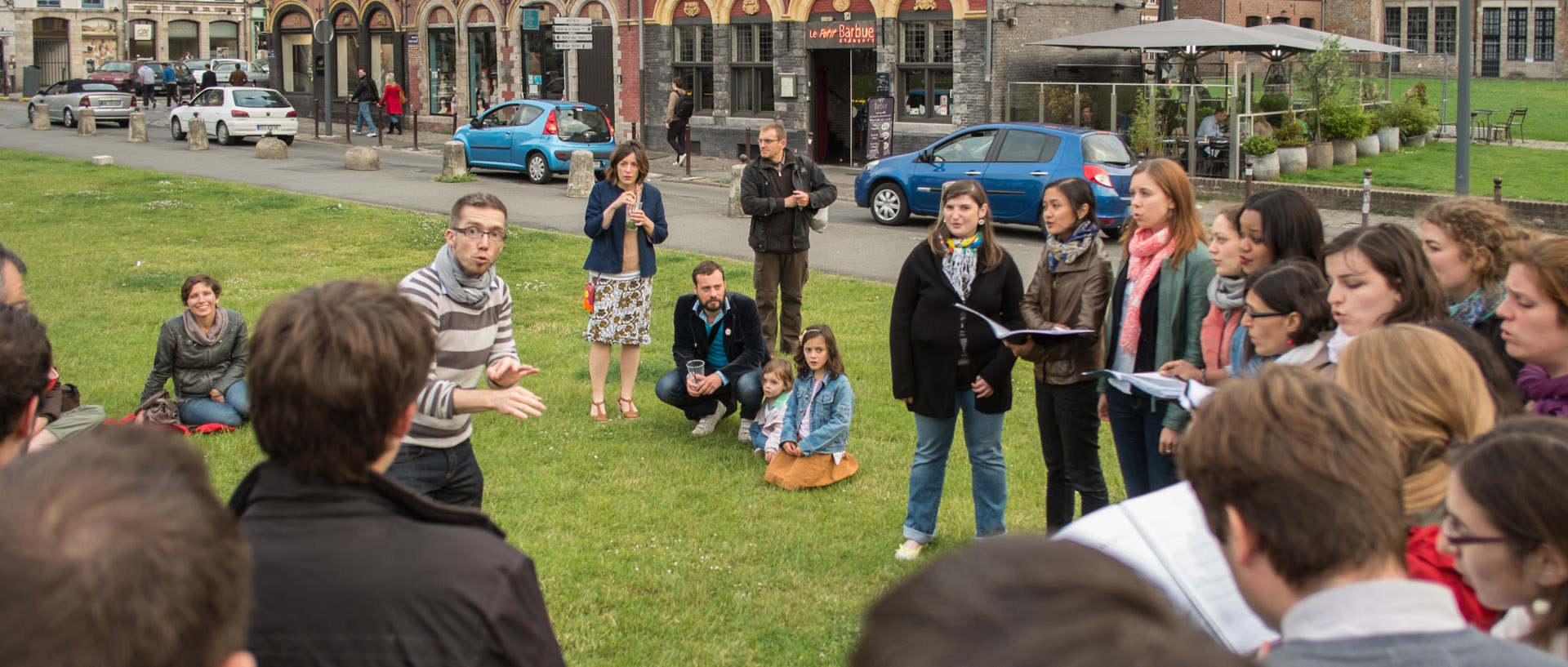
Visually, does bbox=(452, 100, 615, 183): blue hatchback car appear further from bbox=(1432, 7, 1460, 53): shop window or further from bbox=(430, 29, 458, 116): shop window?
bbox=(1432, 7, 1460, 53): shop window

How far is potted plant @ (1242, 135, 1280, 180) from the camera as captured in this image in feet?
72.6

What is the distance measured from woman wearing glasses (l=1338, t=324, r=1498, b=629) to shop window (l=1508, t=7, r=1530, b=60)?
216 feet

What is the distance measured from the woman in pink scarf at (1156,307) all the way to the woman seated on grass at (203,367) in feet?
18.3

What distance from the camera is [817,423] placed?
717cm

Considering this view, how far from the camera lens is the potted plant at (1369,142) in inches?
996

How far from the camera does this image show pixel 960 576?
131 cm

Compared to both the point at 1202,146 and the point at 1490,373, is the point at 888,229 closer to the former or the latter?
the point at 1202,146

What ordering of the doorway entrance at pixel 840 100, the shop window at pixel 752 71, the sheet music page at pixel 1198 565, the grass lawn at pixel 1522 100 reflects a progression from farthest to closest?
the grass lawn at pixel 1522 100, the shop window at pixel 752 71, the doorway entrance at pixel 840 100, the sheet music page at pixel 1198 565

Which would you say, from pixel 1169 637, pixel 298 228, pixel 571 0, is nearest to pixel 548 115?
pixel 298 228

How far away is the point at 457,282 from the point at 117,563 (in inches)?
136

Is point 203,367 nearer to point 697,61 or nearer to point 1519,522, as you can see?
point 1519,522

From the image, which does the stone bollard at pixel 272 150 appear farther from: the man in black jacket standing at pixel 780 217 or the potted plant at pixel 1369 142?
the potted plant at pixel 1369 142

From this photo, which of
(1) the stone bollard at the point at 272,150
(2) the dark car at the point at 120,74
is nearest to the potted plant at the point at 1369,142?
(1) the stone bollard at the point at 272,150

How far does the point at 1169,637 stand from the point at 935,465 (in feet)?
15.6
